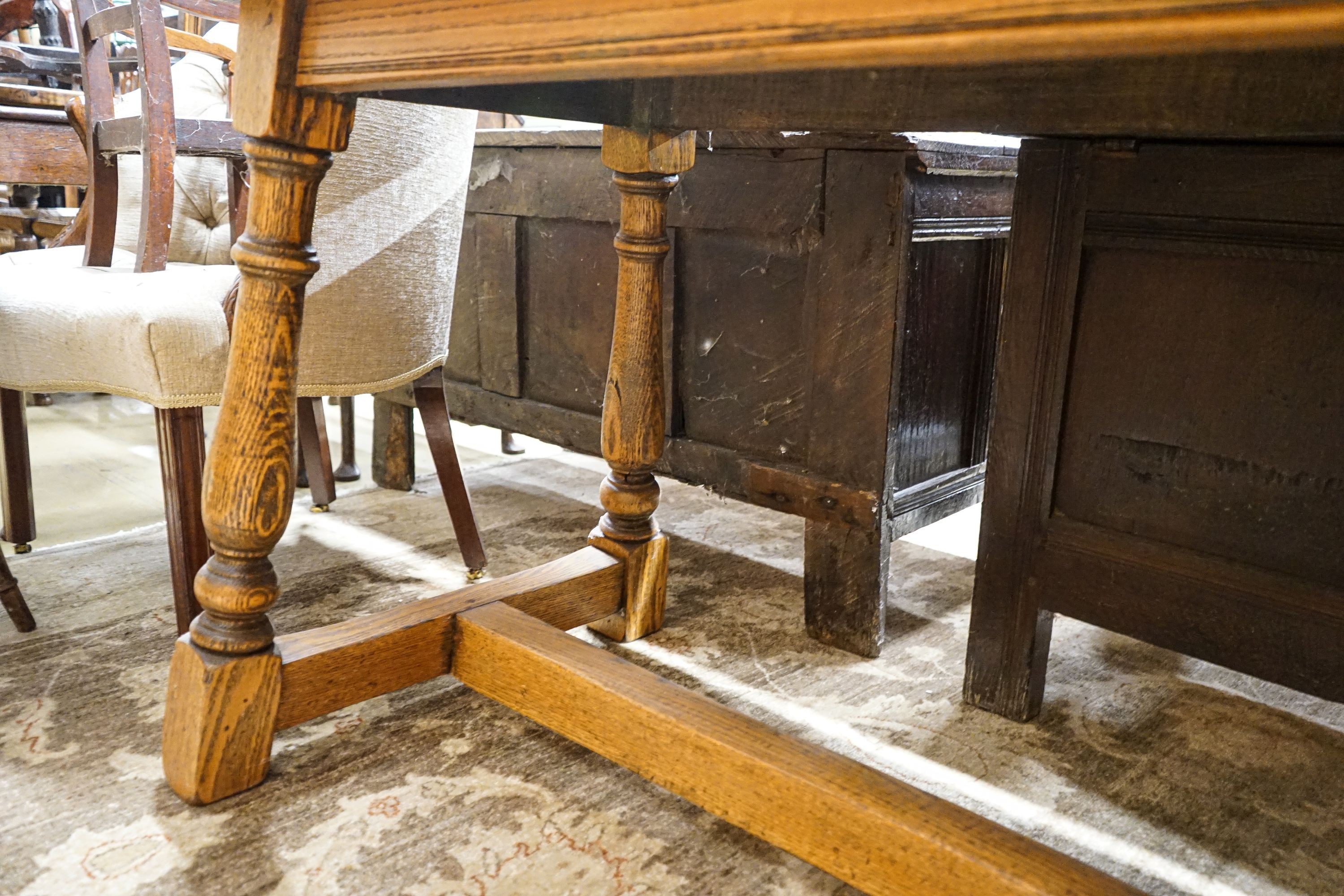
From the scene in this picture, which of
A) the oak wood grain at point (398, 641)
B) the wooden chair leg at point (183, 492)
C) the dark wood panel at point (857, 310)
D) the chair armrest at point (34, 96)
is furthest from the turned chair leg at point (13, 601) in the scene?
the chair armrest at point (34, 96)

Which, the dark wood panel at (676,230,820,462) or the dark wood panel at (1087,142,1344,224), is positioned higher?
the dark wood panel at (1087,142,1344,224)

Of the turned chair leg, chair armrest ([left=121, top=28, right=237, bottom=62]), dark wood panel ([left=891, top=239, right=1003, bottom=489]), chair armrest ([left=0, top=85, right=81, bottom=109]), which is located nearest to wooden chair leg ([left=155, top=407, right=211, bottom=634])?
the turned chair leg

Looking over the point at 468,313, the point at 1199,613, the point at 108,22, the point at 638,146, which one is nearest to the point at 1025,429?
the point at 1199,613

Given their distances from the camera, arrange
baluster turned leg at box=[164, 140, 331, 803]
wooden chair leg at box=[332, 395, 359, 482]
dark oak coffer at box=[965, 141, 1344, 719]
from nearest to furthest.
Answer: baluster turned leg at box=[164, 140, 331, 803], dark oak coffer at box=[965, 141, 1344, 719], wooden chair leg at box=[332, 395, 359, 482]

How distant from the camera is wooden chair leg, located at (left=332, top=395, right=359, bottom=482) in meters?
2.41

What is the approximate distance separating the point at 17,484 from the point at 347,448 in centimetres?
76

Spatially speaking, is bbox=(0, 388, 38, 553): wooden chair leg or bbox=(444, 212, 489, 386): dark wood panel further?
bbox=(444, 212, 489, 386): dark wood panel

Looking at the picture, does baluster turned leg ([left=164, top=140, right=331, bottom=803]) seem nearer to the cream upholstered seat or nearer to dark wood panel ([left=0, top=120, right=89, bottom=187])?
the cream upholstered seat

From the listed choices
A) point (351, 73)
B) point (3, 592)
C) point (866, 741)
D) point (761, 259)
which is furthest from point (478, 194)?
point (866, 741)

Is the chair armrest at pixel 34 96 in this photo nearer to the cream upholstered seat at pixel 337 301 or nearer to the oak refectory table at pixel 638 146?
the cream upholstered seat at pixel 337 301

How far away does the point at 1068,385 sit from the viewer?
1.26m

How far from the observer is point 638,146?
4.29 feet

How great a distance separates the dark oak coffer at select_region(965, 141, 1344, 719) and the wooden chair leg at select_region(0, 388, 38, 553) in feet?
5.30

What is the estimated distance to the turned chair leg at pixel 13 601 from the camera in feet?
4.78
